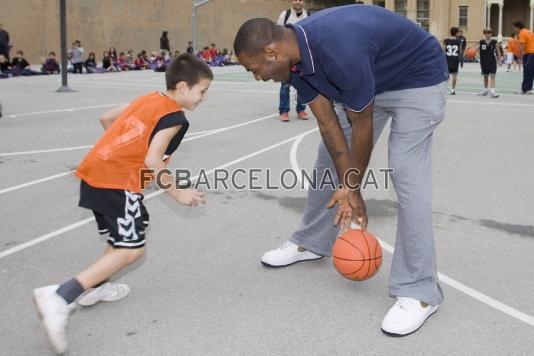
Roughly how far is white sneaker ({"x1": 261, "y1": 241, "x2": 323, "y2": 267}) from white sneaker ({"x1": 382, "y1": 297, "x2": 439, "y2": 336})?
1.08m

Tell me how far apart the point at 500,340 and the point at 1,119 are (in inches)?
454

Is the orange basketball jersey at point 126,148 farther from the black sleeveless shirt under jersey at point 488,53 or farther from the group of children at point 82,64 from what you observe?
the group of children at point 82,64

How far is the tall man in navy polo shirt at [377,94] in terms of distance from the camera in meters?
3.28

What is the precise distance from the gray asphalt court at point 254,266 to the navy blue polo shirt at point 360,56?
53.8 inches

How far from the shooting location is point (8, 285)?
438cm

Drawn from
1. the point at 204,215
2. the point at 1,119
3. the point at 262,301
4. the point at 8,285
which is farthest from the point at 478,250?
the point at 1,119

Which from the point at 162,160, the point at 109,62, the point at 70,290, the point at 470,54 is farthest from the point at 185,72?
the point at 470,54

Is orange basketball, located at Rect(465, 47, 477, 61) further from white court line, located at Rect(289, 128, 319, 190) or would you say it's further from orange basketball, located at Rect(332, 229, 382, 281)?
orange basketball, located at Rect(332, 229, 382, 281)

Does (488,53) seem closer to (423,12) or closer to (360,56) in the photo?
(360,56)

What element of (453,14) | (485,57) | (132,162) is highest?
(453,14)

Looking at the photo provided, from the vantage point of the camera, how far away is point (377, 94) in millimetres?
3816

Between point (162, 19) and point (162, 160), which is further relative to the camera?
point (162, 19)

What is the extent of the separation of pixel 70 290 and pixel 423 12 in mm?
69589

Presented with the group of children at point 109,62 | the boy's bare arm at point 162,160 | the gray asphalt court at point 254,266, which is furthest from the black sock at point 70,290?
the group of children at point 109,62
